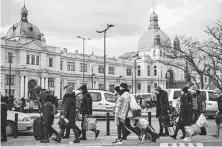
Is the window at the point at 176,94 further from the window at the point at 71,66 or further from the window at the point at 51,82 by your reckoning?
the window at the point at 71,66

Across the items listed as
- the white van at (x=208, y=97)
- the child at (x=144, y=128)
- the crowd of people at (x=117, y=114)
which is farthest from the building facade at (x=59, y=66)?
the child at (x=144, y=128)

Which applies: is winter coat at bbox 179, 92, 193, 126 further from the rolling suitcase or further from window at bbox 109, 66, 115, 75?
window at bbox 109, 66, 115, 75

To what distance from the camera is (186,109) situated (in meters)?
11.4

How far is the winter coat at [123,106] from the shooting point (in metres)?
10.4

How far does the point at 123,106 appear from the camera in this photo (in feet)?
34.4

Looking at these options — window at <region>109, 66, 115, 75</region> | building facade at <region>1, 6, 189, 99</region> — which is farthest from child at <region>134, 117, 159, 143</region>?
window at <region>109, 66, 115, 75</region>

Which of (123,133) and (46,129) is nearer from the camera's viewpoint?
(46,129)

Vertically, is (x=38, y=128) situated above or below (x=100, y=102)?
below

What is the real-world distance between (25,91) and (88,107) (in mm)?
55547

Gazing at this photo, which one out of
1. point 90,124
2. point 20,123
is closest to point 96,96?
point 20,123

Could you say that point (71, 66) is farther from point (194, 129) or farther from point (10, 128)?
point (194, 129)

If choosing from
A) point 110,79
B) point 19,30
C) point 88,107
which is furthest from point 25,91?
point 88,107

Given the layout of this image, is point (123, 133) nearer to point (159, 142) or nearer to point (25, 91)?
point (159, 142)

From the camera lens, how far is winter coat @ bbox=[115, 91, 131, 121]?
1039 cm
